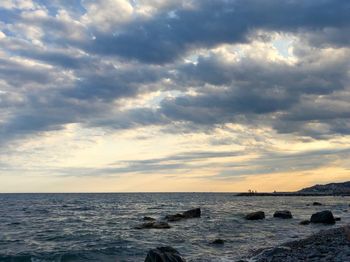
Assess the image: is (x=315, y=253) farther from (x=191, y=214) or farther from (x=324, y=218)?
(x=191, y=214)

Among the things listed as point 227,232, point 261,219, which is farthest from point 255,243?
point 261,219

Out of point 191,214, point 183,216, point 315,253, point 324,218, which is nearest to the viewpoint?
point 315,253

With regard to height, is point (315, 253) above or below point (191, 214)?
below

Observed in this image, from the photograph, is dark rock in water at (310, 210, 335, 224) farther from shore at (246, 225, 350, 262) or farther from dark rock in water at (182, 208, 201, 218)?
shore at (246, 225, 350, 262)

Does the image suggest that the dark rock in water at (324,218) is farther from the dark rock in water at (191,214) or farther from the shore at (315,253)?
the shore at (315,253)

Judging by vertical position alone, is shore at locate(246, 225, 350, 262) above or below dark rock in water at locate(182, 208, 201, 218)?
below

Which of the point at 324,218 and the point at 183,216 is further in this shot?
the point at 183,216

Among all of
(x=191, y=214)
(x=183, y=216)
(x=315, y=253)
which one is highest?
(x=191, y=214)

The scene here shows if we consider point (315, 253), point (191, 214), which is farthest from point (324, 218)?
point (315, 253)

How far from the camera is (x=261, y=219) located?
59094 millimetres

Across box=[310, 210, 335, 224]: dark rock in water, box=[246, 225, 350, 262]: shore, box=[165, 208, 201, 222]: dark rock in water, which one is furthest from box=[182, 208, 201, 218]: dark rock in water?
box=[246, 225, 350, 262]: shore

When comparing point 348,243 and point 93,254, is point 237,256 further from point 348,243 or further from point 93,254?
point 93,254

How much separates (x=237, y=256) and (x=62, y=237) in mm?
19227

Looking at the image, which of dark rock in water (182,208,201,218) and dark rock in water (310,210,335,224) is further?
dark rock in water (182,208,201,218)
